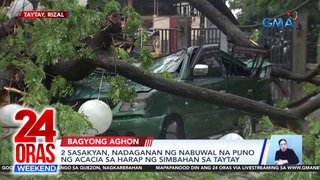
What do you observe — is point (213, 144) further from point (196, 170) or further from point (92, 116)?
point (92, 116)

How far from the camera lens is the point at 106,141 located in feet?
9.45

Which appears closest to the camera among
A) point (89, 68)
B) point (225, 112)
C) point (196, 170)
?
point (196, 170)

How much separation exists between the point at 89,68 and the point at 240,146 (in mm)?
1114

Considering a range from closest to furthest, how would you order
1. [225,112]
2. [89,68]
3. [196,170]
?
[196,170] → [89,68] → [225,112]

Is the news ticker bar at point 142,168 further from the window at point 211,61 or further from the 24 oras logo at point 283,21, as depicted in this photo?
the 24 oras logo at point 283,21

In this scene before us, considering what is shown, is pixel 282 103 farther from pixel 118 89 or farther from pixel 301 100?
pixel 118 89

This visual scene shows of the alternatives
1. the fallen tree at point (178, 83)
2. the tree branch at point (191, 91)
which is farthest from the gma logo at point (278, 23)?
the tree branch at point (191, 91)

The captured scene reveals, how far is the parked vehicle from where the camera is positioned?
3.15 m


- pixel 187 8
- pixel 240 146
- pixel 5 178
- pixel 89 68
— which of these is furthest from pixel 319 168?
pixel 5 178

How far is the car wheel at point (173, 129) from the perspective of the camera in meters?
3.15

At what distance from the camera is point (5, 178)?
2889mm

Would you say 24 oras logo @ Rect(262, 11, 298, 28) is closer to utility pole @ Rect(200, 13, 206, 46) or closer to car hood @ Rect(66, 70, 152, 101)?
utility pole @ Rect(200, 13, 206, 46)

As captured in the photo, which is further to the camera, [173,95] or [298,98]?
[298,98]

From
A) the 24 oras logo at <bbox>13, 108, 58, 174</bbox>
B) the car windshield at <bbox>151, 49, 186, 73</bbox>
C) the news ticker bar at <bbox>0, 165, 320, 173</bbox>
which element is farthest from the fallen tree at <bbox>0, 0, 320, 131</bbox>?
the news ticker bar at <bbox>0, 165, 320, 173</bbox>
